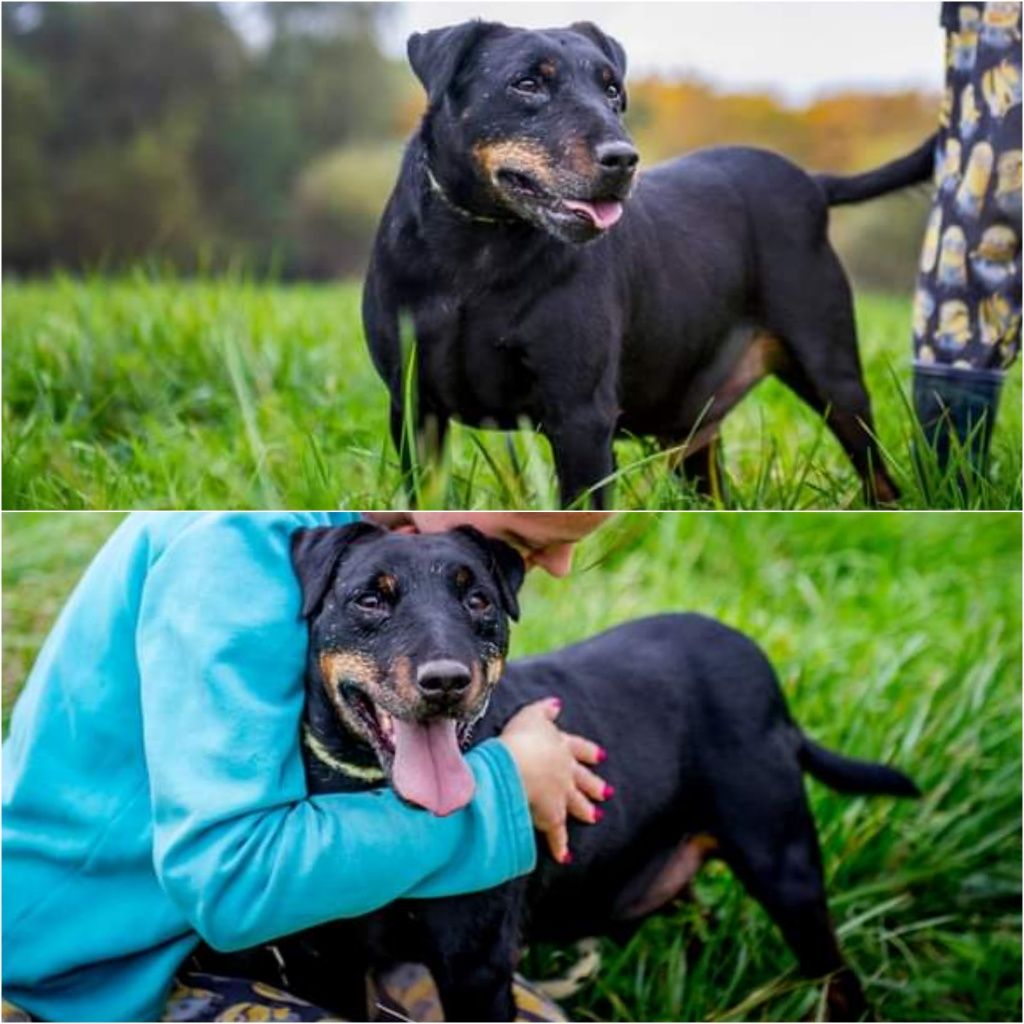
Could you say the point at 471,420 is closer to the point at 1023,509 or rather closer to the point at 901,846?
the point at 1023,509

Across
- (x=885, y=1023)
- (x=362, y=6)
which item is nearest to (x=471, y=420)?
(x=362, y=6)

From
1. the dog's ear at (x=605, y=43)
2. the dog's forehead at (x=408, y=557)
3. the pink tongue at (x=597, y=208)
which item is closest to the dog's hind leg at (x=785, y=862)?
the dog's forehead at (x=408, y=557)

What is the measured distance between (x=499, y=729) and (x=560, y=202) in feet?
1.68

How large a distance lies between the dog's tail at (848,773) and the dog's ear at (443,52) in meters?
0.92

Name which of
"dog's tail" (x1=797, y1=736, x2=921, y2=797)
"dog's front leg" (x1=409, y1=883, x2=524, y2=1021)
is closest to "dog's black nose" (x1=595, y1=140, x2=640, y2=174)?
"dog's front leg" (x1=409, y1=883, x2=524, y2=1021)

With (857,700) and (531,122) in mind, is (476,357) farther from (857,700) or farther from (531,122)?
(857,700)

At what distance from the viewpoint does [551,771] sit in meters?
1.78

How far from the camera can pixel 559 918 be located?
1.99 m

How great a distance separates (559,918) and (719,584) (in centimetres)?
121

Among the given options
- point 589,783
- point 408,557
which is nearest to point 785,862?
point 589,783

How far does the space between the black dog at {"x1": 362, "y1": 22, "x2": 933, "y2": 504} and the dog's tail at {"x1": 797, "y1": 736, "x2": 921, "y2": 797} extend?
0.40 metres

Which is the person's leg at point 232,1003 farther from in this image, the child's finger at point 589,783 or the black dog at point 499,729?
the child's finger at point 589,783

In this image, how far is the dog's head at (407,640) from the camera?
155 centimetres

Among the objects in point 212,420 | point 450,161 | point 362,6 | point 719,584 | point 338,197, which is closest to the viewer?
point 450,161
